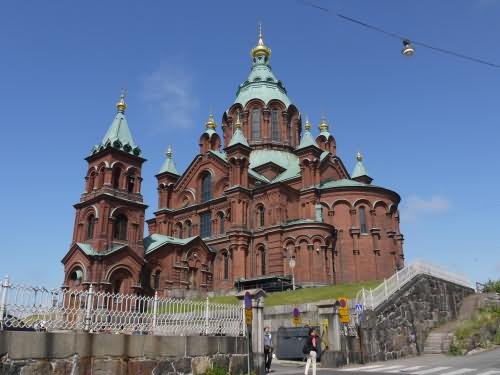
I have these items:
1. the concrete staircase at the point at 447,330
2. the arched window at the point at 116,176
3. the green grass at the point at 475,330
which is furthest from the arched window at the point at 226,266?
the green grass at the point at 475,330

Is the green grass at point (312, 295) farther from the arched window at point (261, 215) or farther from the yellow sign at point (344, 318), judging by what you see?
the arched window at point (261, 215)

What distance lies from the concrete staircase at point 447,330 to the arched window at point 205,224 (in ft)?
80.6

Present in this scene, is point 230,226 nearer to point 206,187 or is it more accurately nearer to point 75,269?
point 206,187

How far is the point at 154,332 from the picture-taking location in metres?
11.6

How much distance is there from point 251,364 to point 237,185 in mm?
29757

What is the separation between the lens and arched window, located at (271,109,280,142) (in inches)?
2120

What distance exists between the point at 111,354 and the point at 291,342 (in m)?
11.1

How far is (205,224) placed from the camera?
47.1 meters

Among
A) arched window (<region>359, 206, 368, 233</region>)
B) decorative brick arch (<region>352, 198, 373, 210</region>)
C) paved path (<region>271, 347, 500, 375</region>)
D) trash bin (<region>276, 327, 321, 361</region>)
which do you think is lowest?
paved path (<region>271, 347, 500, 375</region>)

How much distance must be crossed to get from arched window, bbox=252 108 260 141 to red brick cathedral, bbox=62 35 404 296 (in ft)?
16.0

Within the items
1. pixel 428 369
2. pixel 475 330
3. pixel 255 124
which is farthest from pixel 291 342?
pixel 255 124

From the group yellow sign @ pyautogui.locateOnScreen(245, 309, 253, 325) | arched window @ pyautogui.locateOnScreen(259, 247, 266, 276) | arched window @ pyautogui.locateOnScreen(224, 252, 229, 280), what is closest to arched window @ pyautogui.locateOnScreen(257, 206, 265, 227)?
arched window @ pyautogui.locateOnScreen(259, 247, 266, 276)

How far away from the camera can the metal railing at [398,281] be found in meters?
21.6

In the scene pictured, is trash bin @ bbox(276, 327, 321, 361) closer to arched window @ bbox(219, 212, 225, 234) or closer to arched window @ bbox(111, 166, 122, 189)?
arched window @ bbox(111, 166, 122, 189)
